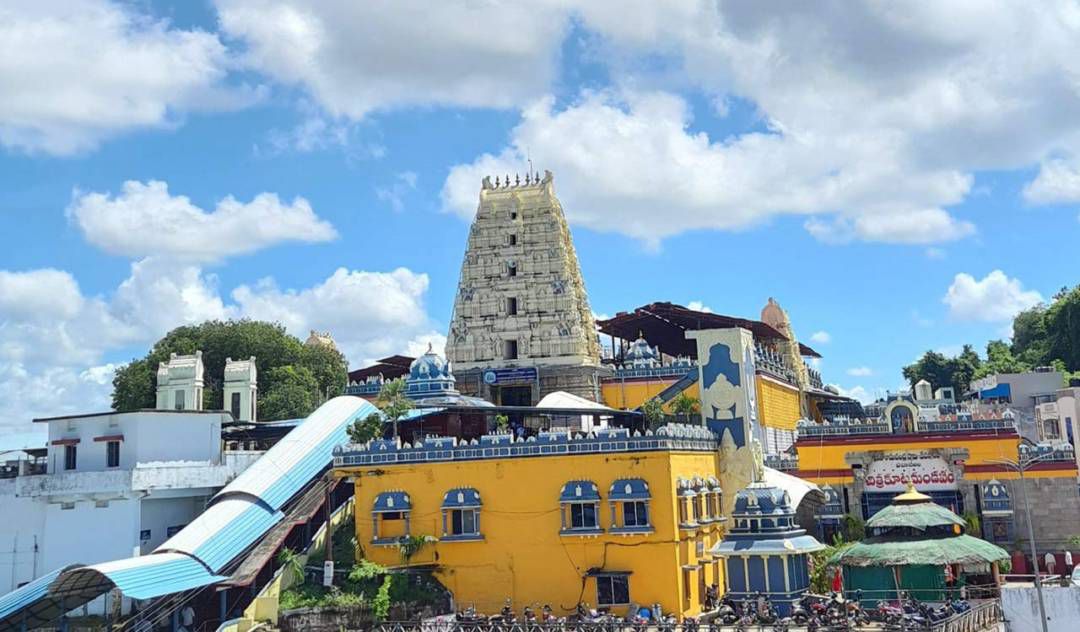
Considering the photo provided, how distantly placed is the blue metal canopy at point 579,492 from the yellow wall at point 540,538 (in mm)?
230

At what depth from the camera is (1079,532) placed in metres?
40.2

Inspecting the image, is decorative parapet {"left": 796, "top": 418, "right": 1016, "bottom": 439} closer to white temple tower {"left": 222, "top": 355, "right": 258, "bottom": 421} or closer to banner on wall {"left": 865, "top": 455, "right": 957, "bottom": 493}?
banner on wall {"left": 865, "top": 455, "right": 957, "bottom": 493}

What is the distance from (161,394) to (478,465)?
3689 cm

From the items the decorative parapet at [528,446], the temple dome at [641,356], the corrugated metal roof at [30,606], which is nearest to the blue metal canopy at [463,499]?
the decorative parapet at [528,446]

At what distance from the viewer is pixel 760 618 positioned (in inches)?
1217

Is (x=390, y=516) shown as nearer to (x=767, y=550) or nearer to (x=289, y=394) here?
(x=767, y=550)

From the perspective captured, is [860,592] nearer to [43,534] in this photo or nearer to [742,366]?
[742,366]

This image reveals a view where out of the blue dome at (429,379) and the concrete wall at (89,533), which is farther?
the blue dome at (429,379)

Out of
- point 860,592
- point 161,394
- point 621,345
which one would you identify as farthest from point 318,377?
point 860,592

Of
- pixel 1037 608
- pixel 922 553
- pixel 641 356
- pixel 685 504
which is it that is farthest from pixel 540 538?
pixel 641 356

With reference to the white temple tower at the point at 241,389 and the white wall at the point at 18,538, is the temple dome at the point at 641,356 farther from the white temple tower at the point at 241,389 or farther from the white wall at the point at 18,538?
the white wall at the point at 18,538

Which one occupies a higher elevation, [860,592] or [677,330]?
[677,330]

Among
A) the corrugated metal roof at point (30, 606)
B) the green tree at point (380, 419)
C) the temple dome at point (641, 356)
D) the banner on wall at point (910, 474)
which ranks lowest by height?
the corrugated metal roof at point (30, 606)

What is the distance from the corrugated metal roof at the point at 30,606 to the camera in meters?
33.2
